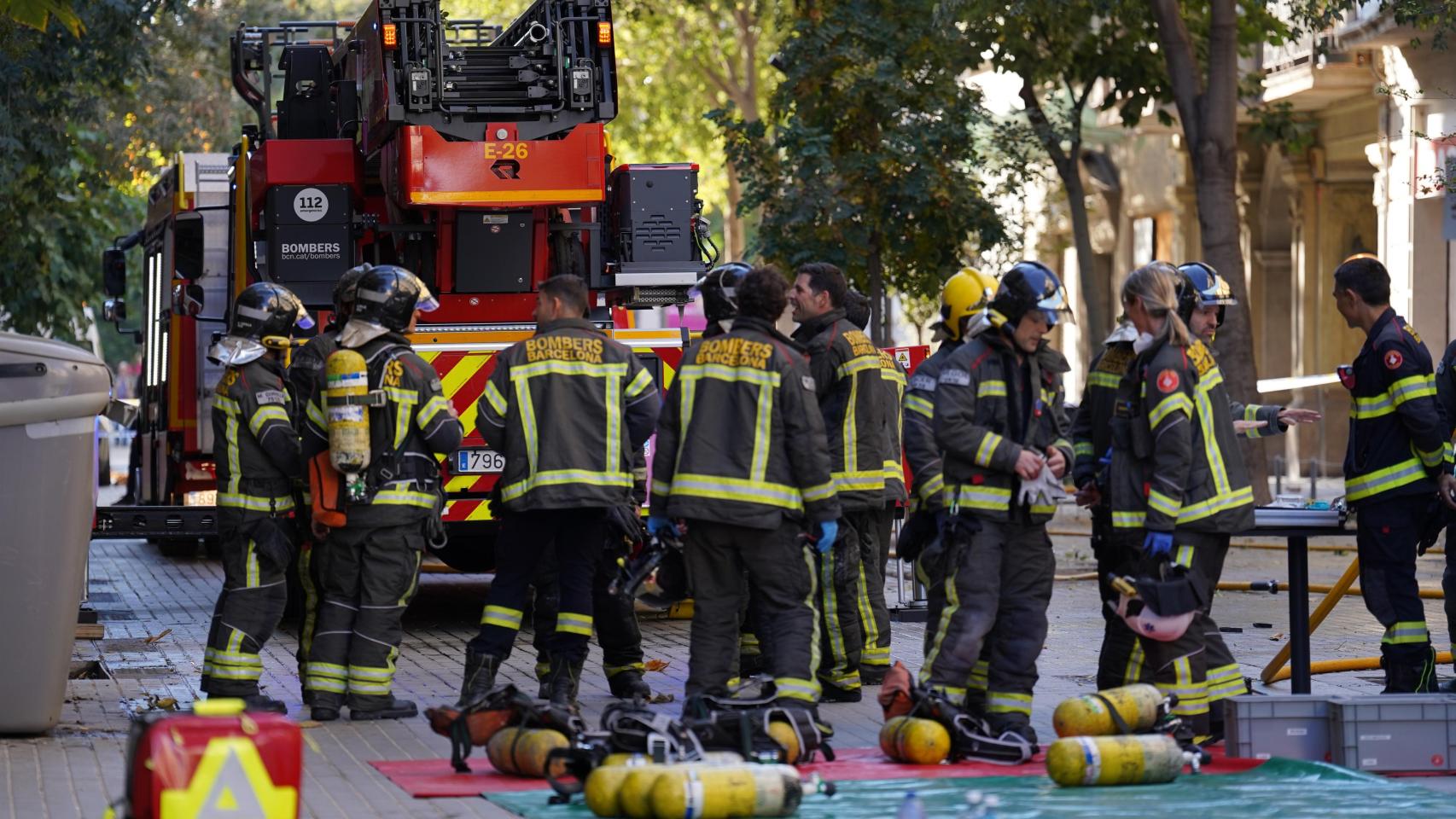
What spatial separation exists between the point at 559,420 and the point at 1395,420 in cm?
334

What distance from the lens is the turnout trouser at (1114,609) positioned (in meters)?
8.18

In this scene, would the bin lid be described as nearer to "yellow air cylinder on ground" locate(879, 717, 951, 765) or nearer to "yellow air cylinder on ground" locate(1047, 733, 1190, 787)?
"yellow air cylinder on ground" locate(879, 717, 951, 765)

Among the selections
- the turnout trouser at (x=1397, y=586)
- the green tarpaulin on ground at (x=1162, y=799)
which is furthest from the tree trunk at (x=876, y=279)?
the green tarpaulin on ground at (x=1162, y=799)

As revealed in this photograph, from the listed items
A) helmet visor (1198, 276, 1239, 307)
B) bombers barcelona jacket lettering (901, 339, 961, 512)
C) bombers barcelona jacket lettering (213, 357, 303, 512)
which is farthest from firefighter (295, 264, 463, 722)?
A: helmet visor (1198, 276, 1239, 307)

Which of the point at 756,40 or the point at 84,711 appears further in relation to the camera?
the point at 756,40

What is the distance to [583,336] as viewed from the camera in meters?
8.95

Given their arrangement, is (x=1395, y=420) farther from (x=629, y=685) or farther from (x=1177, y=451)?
(x=629, y=685)

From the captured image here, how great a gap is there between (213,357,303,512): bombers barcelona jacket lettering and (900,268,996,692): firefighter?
2513mm

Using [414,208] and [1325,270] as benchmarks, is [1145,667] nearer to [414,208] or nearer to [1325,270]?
[414,208]

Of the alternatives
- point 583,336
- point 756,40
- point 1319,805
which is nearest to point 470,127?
point 583,336

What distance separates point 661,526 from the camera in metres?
8.40

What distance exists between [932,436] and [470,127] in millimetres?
4559

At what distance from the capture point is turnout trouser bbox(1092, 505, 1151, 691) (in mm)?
8184

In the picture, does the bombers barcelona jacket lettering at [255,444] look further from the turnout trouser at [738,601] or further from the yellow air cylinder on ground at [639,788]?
the yellow air cylinder on ground at [639,788]
